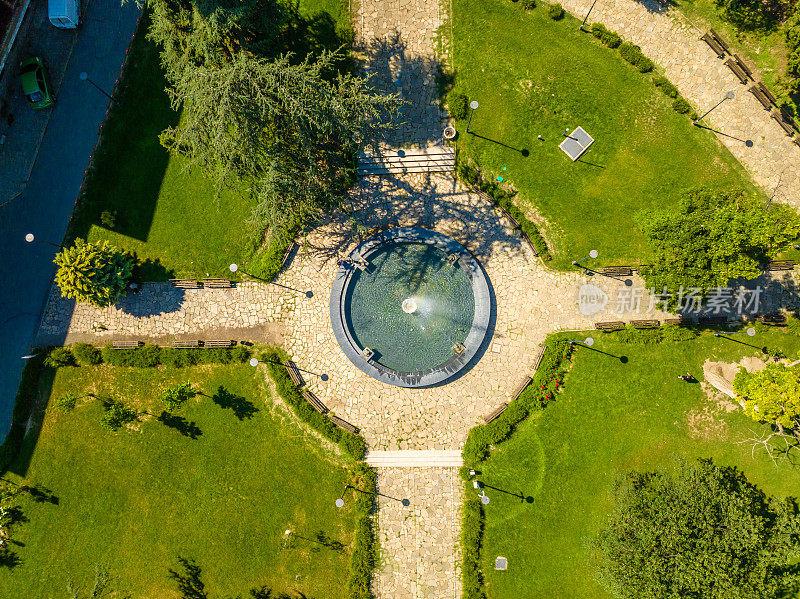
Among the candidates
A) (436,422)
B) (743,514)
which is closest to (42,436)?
(436,422)

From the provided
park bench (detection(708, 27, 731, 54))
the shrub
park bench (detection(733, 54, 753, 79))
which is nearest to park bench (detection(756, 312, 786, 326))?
the shrub

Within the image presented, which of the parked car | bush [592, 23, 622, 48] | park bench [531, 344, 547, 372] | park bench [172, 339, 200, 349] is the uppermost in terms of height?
bush [592, 23, 622, 48]

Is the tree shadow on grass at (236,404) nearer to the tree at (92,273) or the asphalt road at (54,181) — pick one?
the tree at (92,273)

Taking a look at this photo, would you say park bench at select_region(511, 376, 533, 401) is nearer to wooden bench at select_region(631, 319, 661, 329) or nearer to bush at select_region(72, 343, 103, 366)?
wooden bench at select_region(631, 319, 661, 329)

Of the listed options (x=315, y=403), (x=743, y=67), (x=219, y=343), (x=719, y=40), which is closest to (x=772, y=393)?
(x=743, y=67)

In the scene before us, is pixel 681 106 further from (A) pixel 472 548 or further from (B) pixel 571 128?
(A) pixel 472 548

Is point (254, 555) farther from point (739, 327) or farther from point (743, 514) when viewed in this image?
point (739, 327)
